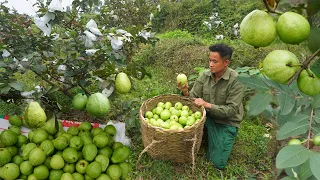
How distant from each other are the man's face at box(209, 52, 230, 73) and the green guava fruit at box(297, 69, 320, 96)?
1914 mm

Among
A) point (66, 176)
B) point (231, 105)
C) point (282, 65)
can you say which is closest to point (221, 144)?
point (231, 105)

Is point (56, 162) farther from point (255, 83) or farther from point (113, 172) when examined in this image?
point (255, 83)

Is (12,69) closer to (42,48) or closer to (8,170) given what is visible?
(42,48)

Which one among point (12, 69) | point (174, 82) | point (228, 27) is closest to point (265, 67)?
point (12, 69)

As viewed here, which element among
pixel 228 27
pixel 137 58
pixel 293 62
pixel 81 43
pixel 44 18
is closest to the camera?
pixel 293 62

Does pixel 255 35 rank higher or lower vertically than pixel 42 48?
higher

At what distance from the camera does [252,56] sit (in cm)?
424

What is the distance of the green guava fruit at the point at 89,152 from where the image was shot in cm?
178

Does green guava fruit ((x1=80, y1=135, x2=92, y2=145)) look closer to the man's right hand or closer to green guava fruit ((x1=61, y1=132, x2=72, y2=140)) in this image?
green guava fruit ((x1=61, y1=132, x2=72, y2=140))

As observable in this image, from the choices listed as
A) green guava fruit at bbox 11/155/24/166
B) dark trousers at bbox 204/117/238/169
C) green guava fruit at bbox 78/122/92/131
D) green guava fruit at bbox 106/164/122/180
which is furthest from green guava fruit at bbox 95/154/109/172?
dark trousers at bbox 204/117/238/169

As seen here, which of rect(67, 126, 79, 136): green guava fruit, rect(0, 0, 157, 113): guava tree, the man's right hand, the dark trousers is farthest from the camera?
the man's right hand

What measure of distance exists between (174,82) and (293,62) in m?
3.65

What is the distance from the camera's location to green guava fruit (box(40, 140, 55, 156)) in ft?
5.82

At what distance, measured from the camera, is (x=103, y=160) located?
180cm
